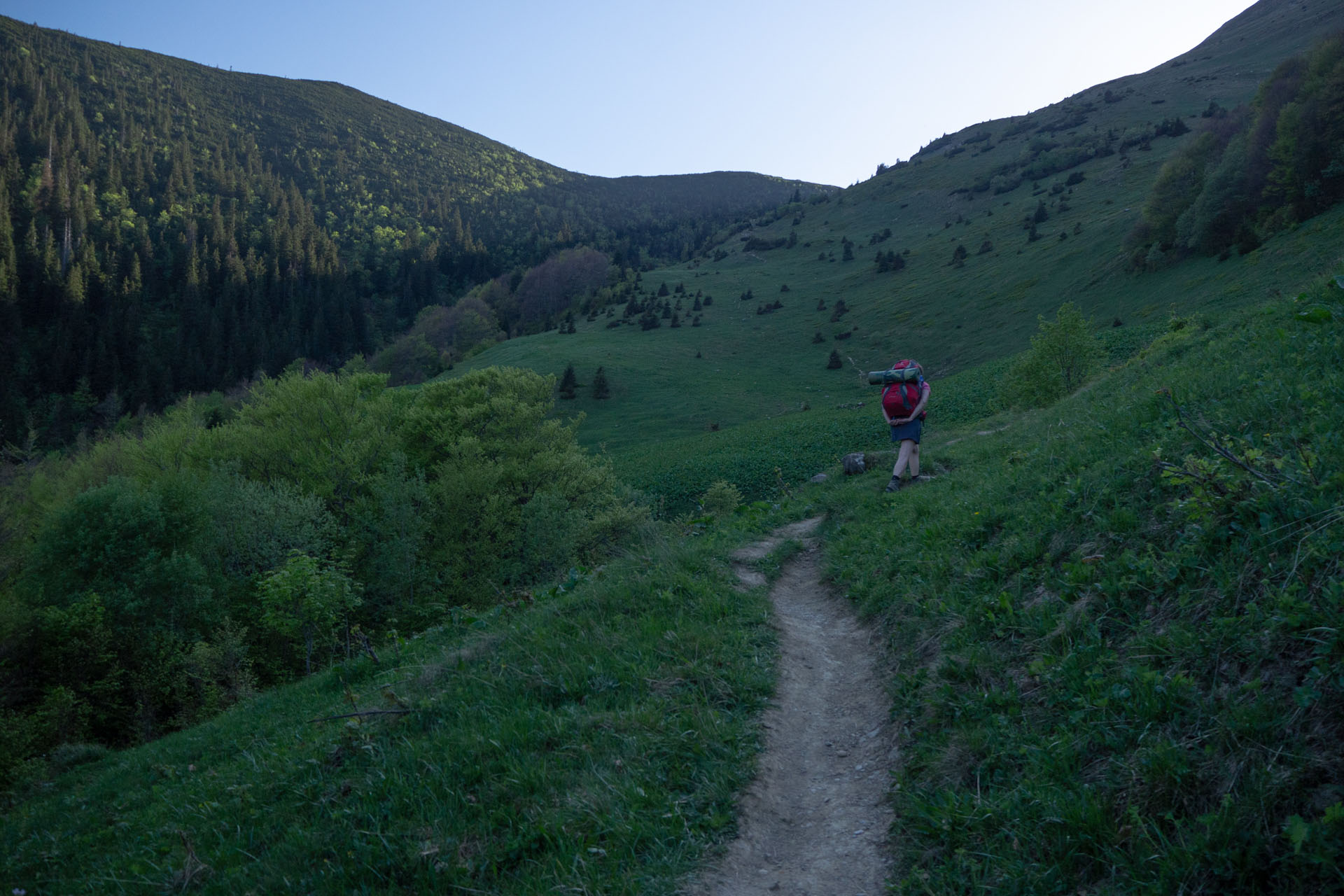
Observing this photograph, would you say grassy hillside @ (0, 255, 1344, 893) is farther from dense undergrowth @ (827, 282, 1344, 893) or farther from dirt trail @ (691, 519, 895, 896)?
dirt trail @ (691, 519, 895, 896)

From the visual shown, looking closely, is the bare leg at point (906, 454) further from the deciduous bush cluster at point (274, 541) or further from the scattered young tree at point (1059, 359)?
the scattered young tree at point (1059, 359)

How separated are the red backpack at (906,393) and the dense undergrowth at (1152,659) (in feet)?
16.9

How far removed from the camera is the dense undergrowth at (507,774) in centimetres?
423

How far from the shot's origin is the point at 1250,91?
105m

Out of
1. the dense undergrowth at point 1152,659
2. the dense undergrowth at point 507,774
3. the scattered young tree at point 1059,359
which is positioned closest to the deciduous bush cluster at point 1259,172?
the scattered young tree at point 1059,359

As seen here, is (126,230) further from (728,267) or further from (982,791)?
(982,791)

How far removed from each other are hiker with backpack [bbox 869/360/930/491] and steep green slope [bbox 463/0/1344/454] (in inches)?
1406

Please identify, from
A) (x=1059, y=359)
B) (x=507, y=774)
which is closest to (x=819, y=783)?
(x=507, y=774)

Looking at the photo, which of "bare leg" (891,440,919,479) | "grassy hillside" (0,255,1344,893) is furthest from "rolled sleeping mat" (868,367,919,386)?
"grassy hillside" (0,255,1344,893)

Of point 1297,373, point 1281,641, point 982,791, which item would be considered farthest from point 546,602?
point 1297,373

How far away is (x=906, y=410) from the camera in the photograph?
41.8 ft

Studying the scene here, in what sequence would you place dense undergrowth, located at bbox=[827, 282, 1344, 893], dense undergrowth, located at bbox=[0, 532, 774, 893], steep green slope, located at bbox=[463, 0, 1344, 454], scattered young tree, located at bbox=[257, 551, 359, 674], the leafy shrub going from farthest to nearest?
steep green slope, located at bbox=[463, 0, 1344, 454] < the leafy shrub < scattered young tree, located at bbox=[257, 551, 359, 674] < dense undergrowth, located at bbox=[0, 532, 774, 893] < dense undergrowth, located at bbox=[827, 282, 1344, 893]

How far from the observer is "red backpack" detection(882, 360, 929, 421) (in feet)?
41.6

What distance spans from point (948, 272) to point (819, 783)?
96.2 meters
